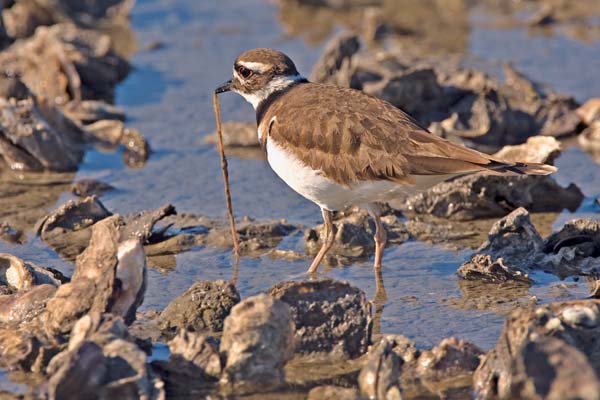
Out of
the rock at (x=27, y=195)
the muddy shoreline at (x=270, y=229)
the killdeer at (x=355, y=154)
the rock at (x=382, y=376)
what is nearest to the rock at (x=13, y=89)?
the muddy shoreline at (x=270, y=229)

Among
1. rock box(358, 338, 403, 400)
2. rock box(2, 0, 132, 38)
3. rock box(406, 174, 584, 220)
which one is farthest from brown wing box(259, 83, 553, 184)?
rock box(2, 0, 132, 38)

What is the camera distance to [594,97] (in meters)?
10.4

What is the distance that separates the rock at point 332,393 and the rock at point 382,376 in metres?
0.06

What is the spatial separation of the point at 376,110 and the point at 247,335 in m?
2.32

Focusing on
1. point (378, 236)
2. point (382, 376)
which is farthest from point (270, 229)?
point (382, 376)

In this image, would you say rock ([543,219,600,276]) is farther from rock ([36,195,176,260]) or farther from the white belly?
rock ([36,195,176,260])

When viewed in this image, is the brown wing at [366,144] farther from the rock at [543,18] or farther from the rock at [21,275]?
the rock at [543,18]

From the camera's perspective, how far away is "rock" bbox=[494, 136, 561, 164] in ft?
26.3

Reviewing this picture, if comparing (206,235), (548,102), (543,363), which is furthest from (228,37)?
(543,363)

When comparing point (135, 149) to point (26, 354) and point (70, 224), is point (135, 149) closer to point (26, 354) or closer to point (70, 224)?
point (70, 224)

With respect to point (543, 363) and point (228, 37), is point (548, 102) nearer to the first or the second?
point (228, 37)

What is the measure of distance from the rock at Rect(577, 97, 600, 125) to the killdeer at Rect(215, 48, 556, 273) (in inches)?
128

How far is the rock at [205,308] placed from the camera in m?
5.90

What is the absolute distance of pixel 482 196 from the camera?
7.93m
